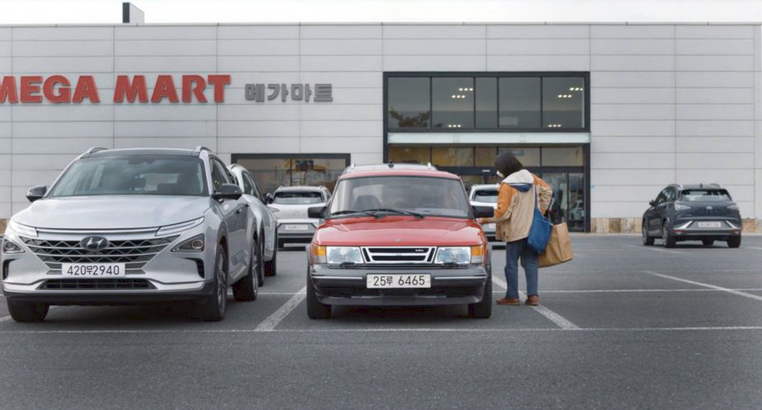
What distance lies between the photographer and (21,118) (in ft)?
128

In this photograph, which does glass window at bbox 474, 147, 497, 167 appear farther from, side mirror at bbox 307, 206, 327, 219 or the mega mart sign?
side mirror at bbox 307, 206, 327, 219

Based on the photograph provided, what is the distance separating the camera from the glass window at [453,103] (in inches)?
1535

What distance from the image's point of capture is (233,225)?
399 inches

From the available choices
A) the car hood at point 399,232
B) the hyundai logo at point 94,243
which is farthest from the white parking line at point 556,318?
the hyundai logo at point 94,243

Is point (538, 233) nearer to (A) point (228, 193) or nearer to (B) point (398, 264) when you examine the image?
(B) point (398, 264)

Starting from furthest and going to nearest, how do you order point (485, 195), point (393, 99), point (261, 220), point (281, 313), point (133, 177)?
1. point (393, 99)
2. point (485, 195)
3. point (261, 220)
4. point (281, 313)
5. point (133, 177)

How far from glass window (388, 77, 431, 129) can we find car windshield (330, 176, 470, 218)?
2892 centimetres

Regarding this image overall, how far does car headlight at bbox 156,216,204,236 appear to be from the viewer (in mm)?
8359

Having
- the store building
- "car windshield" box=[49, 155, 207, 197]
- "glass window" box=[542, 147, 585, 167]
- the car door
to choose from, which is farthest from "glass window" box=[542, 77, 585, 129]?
"car windshield" box=[49, 155, 207, 197]

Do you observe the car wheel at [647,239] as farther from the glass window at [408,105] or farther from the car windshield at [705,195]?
the glass window at [408,105]

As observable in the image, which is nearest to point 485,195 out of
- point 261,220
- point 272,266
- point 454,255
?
point 272,266

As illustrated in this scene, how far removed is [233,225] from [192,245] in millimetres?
1657

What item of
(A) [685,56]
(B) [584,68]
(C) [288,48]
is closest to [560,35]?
(B) [584,68]

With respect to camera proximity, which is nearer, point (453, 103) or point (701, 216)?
point (701, 216)
